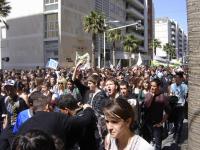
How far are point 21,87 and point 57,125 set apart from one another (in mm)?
5723

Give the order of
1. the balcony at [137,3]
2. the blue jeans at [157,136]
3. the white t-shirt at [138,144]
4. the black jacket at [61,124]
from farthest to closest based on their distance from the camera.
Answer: the balcony at [137,3] → the blue jeans at [157,136] → the black jacket at [61,124] → the white t-shirt at [138,144]

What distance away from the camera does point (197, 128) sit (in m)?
3.60

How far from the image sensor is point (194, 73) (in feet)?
11.9

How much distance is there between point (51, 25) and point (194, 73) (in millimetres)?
52628

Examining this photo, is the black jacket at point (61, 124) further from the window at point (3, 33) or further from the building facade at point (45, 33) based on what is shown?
the window at point (3, 33)

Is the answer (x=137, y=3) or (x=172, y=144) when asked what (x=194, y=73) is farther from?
(x=137, y=3)

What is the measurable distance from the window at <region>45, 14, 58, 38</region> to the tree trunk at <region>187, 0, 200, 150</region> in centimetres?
5161

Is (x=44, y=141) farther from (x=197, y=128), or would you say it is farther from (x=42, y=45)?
(x=42, y=45)

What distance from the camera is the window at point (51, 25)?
55.0 meters

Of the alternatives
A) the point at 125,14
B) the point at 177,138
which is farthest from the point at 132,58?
the point at 177,138

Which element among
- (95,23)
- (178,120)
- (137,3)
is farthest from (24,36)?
(178,120)

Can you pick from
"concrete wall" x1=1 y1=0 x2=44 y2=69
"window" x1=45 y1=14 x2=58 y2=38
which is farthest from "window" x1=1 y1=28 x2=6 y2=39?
"window" x1=45 y1=14 x2=58 y2=38

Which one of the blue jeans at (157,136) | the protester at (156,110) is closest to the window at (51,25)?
the protester at (156,110)

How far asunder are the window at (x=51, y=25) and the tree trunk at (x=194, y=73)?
5161 cm
